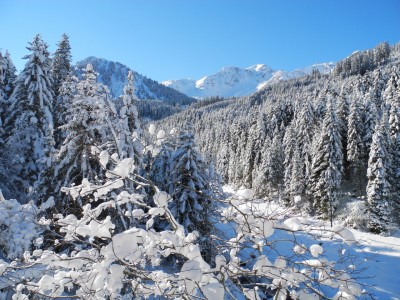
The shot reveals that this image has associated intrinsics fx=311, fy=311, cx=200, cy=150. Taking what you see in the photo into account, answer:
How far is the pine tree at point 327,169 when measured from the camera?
135ft

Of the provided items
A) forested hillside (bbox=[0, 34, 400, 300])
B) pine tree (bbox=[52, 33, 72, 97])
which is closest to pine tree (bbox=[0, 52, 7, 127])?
forested hillside (bbox=[0, 34, 400, 300])

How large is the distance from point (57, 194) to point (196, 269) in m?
14.0

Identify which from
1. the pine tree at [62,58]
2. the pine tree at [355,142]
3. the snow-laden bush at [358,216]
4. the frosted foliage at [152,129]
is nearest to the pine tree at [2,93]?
the pine tree at [62,58]

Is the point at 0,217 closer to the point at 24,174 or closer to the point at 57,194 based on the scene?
the point at 57,194

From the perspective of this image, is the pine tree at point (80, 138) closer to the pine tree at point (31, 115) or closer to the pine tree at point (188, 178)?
the pine tree at point (188, 178)

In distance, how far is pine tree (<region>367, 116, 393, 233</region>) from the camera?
1475 inches

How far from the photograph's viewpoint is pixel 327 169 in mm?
41594

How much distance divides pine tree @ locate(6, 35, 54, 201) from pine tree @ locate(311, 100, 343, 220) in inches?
1357

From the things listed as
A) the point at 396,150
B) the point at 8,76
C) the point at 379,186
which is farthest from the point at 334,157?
the point at 8,76

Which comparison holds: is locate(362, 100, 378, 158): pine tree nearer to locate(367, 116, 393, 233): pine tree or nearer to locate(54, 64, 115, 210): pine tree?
locate(367, 116, 393, 233): pine tree

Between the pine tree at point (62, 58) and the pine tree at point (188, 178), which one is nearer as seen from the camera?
the pine tree at point (188, 178)

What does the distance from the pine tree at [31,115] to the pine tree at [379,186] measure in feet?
121

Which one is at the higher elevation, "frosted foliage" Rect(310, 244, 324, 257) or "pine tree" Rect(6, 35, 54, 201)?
"pine tree" Rect(6, 35, 54, 201)

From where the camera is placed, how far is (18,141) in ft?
62.3
